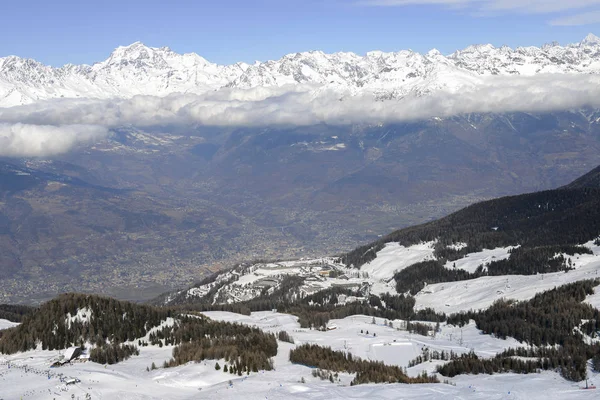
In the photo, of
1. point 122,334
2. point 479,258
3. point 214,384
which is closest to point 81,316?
point 122,334

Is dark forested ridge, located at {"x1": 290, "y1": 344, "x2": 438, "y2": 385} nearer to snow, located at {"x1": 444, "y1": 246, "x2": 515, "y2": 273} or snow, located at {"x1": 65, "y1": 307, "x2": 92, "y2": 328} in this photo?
snow, located at {"x1": 65, "y1": 307, "x2": 92, "y2": 328}

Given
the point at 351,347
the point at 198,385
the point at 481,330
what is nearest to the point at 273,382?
the point at 198,385

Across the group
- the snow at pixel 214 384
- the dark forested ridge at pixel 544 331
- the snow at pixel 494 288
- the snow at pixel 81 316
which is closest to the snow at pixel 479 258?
the snow at pixel 494 288

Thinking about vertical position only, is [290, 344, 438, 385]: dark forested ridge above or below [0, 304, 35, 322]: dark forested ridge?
below

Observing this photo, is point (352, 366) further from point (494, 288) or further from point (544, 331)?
point (494, 288)

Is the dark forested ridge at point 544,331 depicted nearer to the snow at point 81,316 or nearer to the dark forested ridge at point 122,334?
the dark forested ridge at point 122,334

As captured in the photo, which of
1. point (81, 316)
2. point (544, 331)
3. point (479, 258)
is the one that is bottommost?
point (544, 331)

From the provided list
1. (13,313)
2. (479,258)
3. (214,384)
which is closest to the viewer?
(214,384)

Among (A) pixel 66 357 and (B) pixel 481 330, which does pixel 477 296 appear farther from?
(A) pixel 66 357

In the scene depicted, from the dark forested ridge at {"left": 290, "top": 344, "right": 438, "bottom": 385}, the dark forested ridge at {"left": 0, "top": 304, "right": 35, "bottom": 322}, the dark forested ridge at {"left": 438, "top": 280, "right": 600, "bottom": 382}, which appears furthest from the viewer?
the dark forested ridge at {"left": 0, "top": 304, "right": 35, "bottom": 322}

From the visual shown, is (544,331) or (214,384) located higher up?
(544,331)

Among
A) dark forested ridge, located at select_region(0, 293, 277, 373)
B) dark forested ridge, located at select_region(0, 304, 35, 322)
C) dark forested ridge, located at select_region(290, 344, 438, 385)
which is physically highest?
dark forested ridge, located at select_region(0, 304, 35, 322)

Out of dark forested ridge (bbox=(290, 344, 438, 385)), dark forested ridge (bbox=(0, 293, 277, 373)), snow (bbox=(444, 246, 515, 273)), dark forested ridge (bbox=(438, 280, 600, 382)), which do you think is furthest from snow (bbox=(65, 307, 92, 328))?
snow (bbox=(444, 246, 515, 273))
